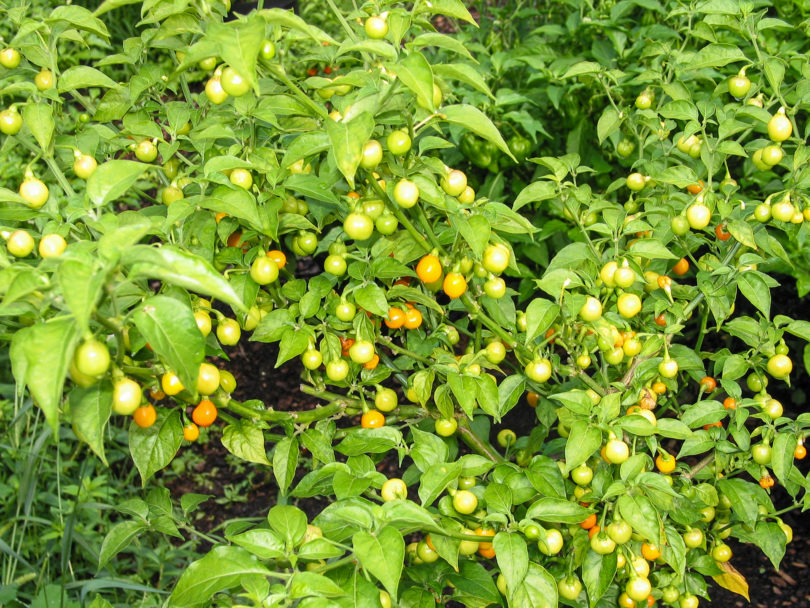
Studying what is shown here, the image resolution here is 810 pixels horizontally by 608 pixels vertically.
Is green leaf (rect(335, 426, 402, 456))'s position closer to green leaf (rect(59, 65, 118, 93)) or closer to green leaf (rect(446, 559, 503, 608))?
green leaf (rect(446, 559, 503, 608))

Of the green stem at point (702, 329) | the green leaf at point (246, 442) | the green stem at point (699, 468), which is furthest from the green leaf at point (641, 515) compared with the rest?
the green leaf at point (246, 442)

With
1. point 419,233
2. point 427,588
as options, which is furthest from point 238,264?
point 427,588

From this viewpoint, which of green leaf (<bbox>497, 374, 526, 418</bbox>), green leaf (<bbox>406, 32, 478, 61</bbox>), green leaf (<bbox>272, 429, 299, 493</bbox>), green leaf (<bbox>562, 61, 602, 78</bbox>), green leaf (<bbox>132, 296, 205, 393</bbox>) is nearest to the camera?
green leaf (<bbox>132, 296, 205, 393</bbox>)

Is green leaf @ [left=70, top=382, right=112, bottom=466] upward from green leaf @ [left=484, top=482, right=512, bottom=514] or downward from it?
upward

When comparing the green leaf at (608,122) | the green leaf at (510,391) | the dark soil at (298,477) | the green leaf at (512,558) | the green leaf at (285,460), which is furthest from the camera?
the dark soil at (298,477)

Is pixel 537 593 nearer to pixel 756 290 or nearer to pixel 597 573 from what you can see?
pixel 597 573

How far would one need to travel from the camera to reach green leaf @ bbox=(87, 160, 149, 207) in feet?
3.90

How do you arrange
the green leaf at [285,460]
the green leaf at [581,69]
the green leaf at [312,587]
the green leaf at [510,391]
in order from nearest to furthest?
the green leaf at [312,587] < the green leaf at [285,460] < the green leaf at [510,391] < the green leaf at [581,69]

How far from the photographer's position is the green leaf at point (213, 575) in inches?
44.2

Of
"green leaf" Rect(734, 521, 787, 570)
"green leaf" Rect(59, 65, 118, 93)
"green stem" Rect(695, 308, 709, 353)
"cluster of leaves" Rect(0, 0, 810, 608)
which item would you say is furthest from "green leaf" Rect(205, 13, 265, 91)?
"green leaf" Rect(734, 521, 787, 570)

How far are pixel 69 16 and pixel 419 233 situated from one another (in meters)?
0.86

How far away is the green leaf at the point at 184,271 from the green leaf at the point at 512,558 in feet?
2.29

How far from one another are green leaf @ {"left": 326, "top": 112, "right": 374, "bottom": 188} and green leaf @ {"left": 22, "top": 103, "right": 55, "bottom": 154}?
0.63 metres

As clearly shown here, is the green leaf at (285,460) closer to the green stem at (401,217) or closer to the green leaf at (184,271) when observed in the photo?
the green stem at (401,217)
